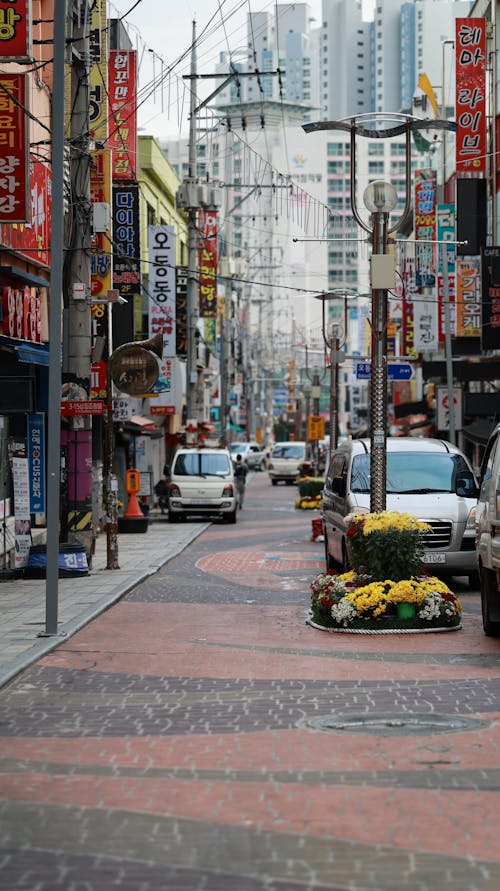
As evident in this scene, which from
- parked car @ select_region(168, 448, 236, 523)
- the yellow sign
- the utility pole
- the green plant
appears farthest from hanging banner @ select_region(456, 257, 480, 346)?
the green plant

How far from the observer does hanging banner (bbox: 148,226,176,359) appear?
4356cm

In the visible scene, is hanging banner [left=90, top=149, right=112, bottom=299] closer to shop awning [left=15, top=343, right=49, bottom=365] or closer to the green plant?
shop awning [left=15, top=343, right=49, bottom=365]

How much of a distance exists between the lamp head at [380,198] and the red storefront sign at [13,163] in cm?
458

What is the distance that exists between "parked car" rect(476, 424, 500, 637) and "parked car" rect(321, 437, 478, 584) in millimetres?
3600

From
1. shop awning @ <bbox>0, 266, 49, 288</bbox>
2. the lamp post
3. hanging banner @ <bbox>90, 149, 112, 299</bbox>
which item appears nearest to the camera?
the lamp post

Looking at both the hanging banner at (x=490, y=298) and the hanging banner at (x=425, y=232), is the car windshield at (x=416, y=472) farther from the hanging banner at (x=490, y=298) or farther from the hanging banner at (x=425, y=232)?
the hanging banner at (x=425, y=232)

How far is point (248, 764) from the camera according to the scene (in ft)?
27.3

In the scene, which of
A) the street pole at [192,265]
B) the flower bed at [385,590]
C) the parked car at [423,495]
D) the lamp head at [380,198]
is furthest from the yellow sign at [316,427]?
the flower bed at [385,590]

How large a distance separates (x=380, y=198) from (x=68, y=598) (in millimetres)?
6240

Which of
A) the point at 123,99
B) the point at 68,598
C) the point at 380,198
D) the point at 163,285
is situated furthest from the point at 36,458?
the point at 163,285

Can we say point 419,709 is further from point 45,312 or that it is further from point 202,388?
point 202,388

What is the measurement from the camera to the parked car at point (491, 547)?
14.2 m

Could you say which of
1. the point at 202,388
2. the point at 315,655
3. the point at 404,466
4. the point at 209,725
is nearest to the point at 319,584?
the point at 315,655

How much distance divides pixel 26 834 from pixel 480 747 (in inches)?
122
